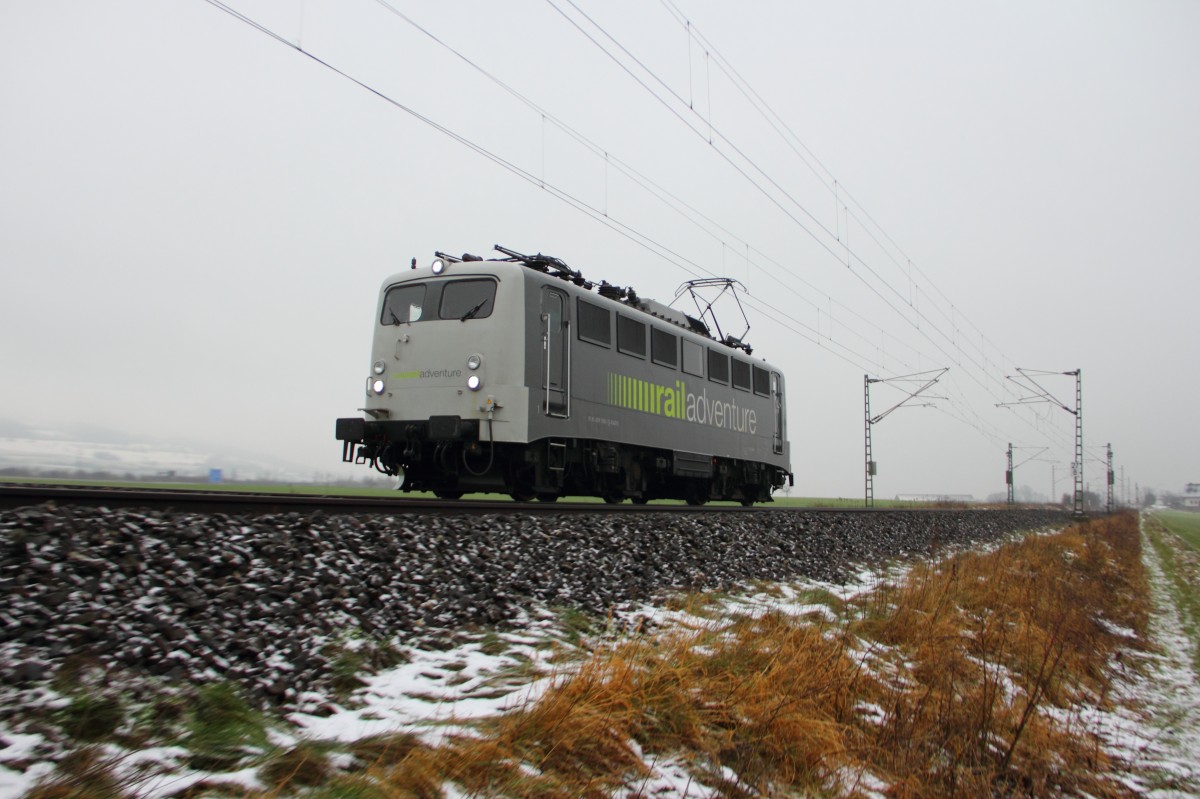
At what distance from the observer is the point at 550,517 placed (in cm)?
784

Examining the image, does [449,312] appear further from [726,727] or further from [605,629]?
[726,727]

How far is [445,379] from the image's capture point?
1109 cm

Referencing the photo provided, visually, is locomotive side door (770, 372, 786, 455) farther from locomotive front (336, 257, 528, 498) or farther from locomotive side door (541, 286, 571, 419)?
locomotive front (336, 257, 528, 498)

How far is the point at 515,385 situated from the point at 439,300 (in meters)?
1.96

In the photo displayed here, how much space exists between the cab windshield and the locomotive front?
0.02 metres

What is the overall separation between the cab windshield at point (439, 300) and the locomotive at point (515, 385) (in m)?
0.02

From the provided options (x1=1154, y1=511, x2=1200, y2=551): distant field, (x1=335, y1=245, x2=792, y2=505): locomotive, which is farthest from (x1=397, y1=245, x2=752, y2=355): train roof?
(x1=1154, y1=511, x2=1200, y2=551): distant field

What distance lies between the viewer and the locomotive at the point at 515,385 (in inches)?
A: 428

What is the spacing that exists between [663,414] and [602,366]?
2198 mm

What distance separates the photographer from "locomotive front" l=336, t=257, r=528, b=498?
1073cm

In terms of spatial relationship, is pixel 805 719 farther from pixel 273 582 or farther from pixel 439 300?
pixel 439 300

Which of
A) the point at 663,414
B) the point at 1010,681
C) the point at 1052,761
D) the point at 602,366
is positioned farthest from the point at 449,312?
the point at 1052,761

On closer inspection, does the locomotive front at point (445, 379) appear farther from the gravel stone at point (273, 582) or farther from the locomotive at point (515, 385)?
the gravel stone at point (273, 582)

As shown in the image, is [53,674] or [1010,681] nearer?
[53,674]
